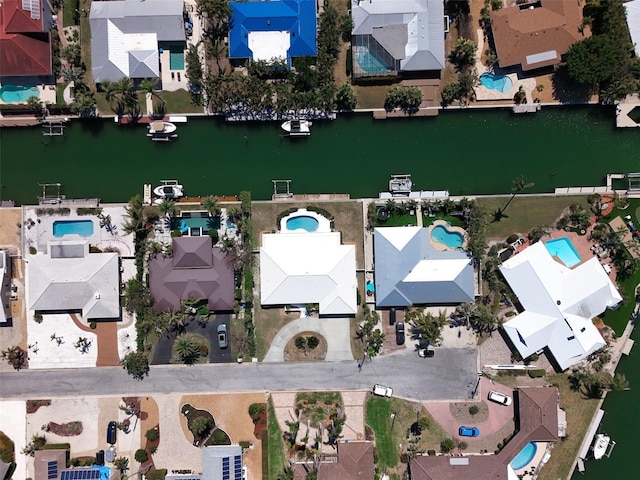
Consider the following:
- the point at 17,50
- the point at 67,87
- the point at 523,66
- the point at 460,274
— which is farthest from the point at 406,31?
the point at 17,50

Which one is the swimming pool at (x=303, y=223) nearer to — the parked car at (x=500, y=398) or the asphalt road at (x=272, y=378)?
the asphalt road at (x=272, y=378)

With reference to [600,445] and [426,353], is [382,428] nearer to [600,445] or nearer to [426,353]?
[426,353]

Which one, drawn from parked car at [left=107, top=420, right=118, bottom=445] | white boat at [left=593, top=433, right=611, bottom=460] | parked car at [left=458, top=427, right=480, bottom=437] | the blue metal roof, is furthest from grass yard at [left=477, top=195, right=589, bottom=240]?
parked car at [left=107, top=420, right=118, bottom=445]

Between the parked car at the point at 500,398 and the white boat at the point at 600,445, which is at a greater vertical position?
the parked car at the point at 500,398

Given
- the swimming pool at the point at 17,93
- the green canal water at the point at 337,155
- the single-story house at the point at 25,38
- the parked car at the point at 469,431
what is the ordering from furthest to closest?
the green canal water at the point at 337,155 < the swimming pool at the point at 17,93 < the parked car at the point at 469,431 < the single-story house at the point at 25,38

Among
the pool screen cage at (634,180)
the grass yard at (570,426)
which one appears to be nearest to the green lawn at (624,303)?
the pool screen cage at (634,180)

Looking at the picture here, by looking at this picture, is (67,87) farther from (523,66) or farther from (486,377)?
(486,377)
